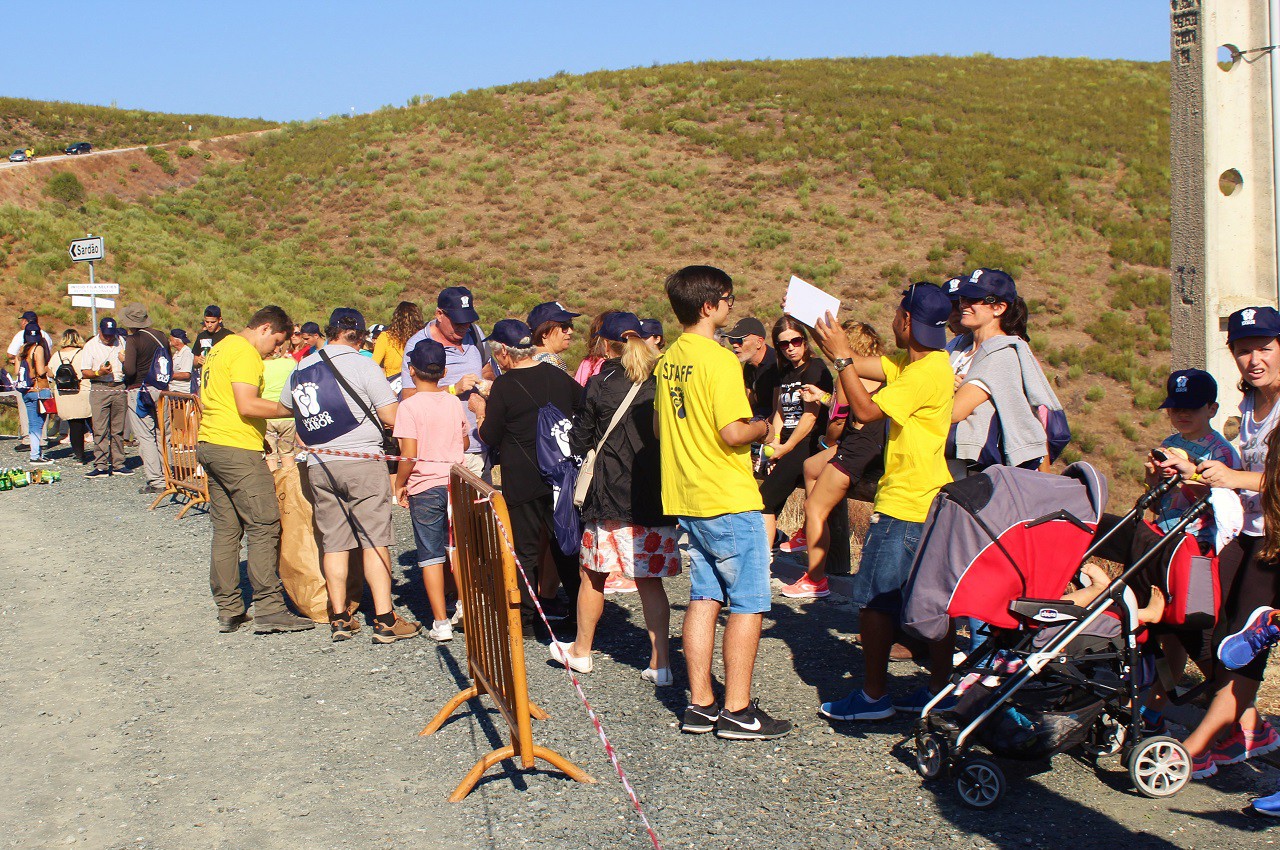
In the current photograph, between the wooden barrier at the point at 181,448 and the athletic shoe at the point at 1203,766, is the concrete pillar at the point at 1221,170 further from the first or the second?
the wooden barrier at the point at 181,448

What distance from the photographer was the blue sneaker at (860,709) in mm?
5297

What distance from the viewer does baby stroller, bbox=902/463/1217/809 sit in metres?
4.33

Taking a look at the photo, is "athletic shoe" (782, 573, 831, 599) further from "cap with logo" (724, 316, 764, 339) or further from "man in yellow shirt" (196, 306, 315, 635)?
"man in yellow shirt" (196, 306, 315, 635)

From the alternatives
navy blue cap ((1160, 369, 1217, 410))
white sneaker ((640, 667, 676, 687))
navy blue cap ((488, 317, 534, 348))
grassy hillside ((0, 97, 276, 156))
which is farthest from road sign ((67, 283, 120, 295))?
grassy hillside ((0, 97, 276, 156))

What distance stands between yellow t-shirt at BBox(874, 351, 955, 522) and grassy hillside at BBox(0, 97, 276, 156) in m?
56.6

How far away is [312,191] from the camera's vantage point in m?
47.7

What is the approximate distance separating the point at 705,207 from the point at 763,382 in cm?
3471

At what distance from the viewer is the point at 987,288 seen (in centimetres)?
566

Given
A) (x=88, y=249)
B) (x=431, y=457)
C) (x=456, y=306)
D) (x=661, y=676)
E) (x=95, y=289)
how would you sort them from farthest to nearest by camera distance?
(x=95, y=289)
(x=88, y=249)
(x=456, y=306)
(x=431, y=457)
(x=661, y=676)

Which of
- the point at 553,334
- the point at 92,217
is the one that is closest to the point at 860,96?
the point at 92,217

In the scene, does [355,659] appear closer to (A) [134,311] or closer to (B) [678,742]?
(B) [678,742]

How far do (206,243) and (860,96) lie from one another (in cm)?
3147

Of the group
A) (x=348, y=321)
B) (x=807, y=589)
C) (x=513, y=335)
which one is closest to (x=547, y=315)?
(x=513, y=335)

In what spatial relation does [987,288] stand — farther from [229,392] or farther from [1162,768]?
[229,392]
